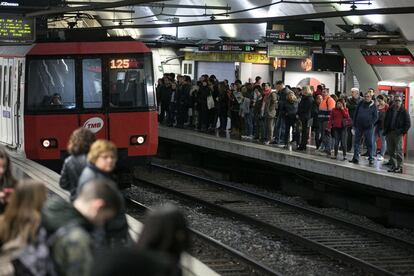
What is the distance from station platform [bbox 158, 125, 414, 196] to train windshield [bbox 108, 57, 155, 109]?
4091mm

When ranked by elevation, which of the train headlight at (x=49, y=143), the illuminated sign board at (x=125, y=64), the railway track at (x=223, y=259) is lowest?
the railway track at (x=223, y=259)

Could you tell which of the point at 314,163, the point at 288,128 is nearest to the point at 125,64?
the point at 314,163

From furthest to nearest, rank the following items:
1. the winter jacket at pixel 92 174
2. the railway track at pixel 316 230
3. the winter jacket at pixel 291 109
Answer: the winter jacket at pixel 291 109 < the railway track at pixel 316 230 < the winter jacket at pixel 92 174

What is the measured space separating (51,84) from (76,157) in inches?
303

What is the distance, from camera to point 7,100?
15.4m

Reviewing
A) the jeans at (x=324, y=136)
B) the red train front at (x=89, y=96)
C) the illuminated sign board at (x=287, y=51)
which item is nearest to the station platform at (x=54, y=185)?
the red train front at (x=89, y=96)

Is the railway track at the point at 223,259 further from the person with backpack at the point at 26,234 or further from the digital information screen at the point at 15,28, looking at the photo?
the digital information screen at the point at 15,28

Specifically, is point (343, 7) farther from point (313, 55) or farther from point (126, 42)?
point (126, 42)

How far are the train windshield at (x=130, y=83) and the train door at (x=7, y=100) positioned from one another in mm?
2162

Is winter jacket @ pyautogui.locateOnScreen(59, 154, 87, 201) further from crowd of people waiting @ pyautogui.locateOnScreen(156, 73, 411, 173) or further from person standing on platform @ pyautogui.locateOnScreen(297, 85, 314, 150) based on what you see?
person standing on platform @ pyautogui.locateOnScreen(297, 85, 314, 150)

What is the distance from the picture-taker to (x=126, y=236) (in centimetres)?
576

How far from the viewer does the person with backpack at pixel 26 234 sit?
4387mm

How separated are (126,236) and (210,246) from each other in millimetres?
6045

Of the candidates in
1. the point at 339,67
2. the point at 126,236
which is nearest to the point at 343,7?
the point at 339,67
